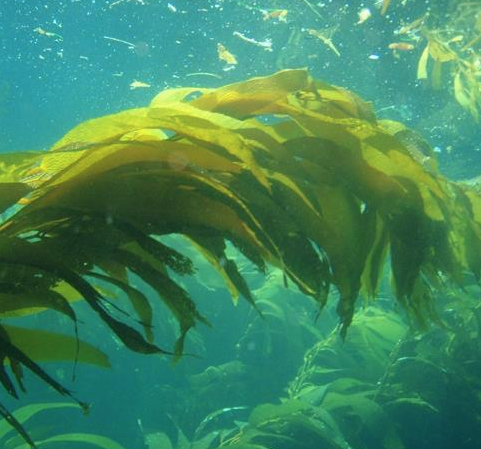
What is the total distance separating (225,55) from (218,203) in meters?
8.44

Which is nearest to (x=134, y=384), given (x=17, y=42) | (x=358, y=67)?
(x=358, y=67)

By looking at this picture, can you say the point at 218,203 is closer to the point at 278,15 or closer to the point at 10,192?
the point at 10,192

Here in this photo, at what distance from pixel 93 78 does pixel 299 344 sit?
9.68 metres

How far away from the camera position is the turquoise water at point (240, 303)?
19.5 feet

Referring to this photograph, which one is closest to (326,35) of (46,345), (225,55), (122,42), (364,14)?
(364,14)

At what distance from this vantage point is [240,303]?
8609 mm

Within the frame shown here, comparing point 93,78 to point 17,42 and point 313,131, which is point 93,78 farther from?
point 313,131

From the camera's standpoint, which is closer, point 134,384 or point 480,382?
point 480,382

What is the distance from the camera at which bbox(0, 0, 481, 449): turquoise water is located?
5957 mm

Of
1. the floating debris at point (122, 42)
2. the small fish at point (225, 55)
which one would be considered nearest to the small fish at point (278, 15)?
the small fish at point (225, 55)

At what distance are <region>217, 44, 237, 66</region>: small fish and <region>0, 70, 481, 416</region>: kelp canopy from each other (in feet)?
25.7

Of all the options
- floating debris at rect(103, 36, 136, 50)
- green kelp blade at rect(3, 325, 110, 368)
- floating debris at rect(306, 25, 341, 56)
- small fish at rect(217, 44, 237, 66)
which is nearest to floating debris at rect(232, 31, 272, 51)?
small fish at rect(217, 44, 237, 66)

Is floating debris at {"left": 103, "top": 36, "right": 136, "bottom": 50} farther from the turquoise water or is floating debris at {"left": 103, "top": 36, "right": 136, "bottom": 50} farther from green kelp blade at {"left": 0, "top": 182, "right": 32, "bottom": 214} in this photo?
green kelp blade at {"left": 0, "top": 182, "right": 32, "bottom": 214}

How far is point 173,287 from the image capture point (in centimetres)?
97
